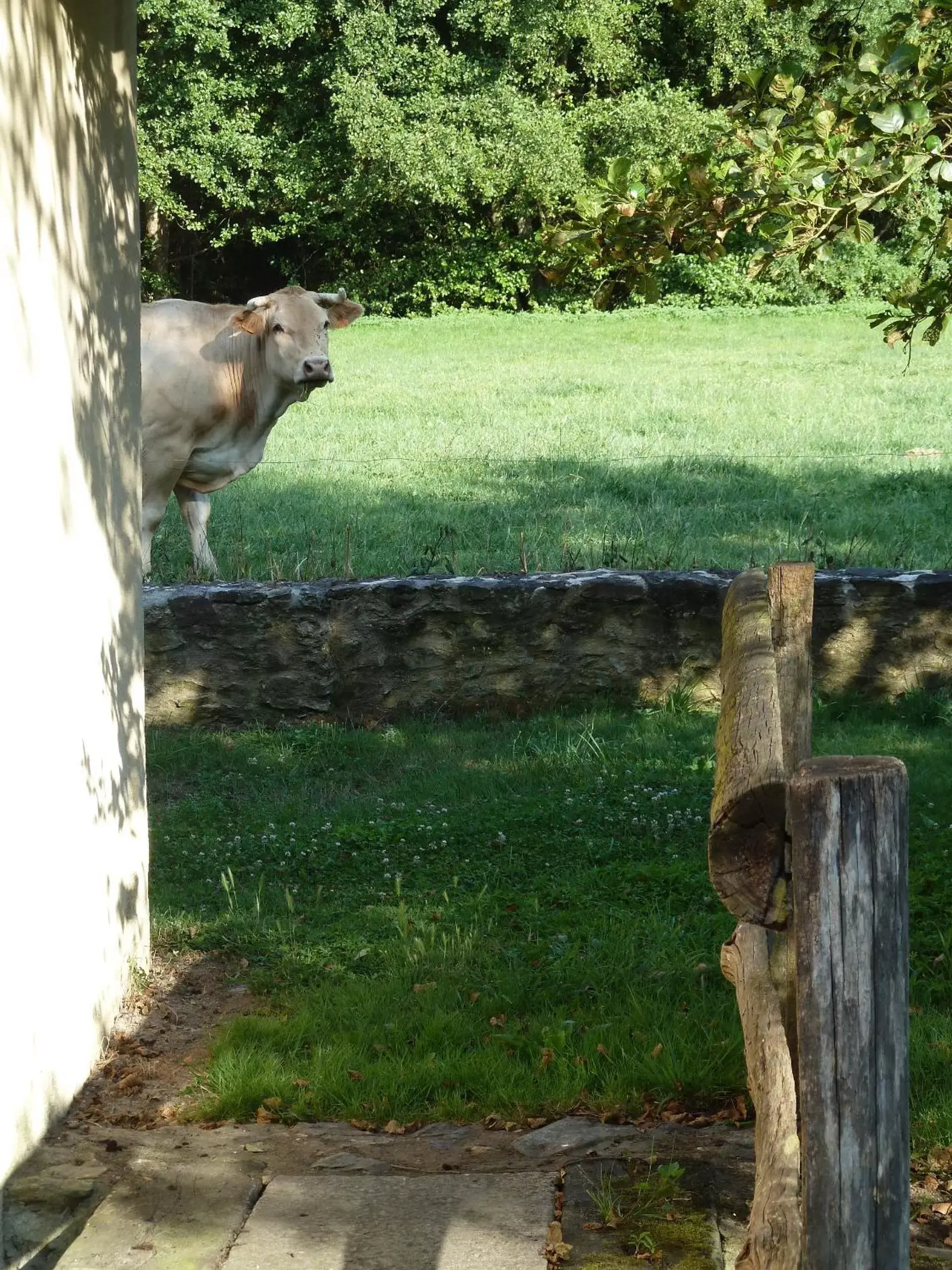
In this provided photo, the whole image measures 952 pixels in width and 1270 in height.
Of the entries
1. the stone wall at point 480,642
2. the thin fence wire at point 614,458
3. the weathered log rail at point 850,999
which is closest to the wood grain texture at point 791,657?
the weathered log rail at point 850,999

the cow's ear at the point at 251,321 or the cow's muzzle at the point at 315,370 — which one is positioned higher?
the cow's ear at the point at 251,321

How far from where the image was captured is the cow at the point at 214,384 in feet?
31.7

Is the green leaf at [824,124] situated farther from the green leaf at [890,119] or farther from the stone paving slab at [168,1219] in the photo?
the stone paving slab at [168,1219]

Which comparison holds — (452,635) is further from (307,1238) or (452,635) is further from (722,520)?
(307,1238)

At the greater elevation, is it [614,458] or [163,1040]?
[163,1040]

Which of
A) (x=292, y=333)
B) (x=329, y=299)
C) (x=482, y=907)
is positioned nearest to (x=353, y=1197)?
(x=482, y=907)

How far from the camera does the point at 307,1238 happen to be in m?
3.66

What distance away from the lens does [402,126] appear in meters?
31.9

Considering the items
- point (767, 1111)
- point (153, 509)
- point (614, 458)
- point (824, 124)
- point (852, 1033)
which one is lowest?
point (614, 458)

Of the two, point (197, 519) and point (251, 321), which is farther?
point (251, 321)

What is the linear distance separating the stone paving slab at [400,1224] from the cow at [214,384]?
6098mm

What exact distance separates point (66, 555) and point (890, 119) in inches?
106

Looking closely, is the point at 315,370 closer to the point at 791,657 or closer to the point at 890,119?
the point at 791,657

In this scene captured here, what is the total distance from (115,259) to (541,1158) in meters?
3.26
